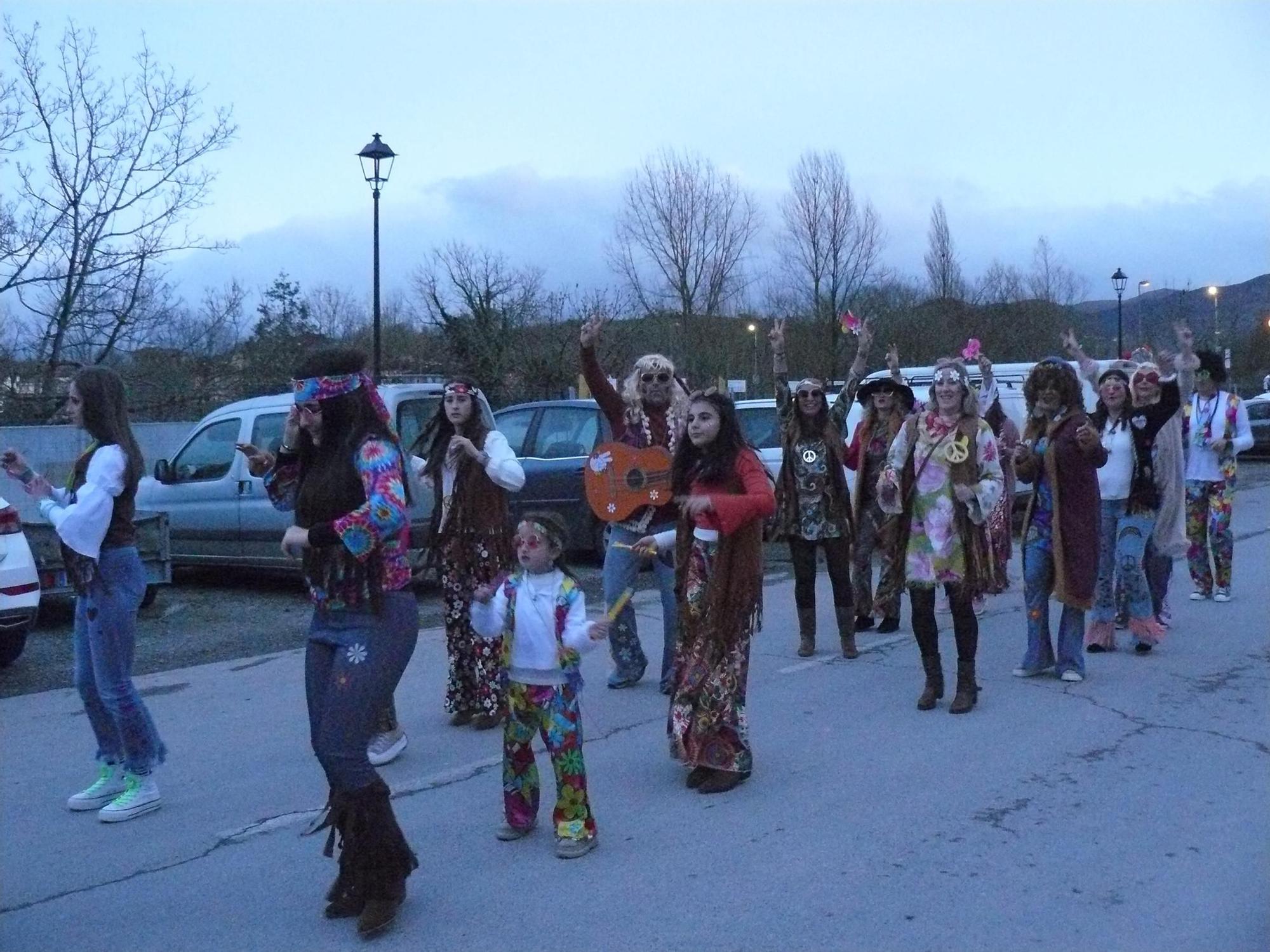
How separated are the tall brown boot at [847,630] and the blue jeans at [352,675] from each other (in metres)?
4.42

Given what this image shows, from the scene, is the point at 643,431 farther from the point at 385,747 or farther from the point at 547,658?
the point at 547,658

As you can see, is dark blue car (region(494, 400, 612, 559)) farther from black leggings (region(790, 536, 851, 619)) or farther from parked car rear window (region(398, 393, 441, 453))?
black leggings (region(790, 536, 851, 619))

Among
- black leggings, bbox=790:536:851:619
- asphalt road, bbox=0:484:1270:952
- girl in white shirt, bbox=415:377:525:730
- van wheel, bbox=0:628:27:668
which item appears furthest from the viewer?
black leggings, bbox=790:536:851:619

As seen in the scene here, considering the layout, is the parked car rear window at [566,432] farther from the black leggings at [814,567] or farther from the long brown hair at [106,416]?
the long brown hair at [106,416]

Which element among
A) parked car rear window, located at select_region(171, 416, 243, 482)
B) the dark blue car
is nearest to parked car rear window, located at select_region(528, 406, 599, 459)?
the dark blue car

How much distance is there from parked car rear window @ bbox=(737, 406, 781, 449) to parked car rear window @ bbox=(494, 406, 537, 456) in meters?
2.51

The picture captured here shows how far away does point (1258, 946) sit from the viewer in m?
3.92

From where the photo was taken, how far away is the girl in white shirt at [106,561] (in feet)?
15.8

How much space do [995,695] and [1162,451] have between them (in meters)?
2.21

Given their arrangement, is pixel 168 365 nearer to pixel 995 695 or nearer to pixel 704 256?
pixel 995 695

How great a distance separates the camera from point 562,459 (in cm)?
1165

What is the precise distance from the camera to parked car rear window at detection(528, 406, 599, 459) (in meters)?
11.7

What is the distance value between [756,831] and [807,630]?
3334 mm

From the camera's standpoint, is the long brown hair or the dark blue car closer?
the long brown hair
